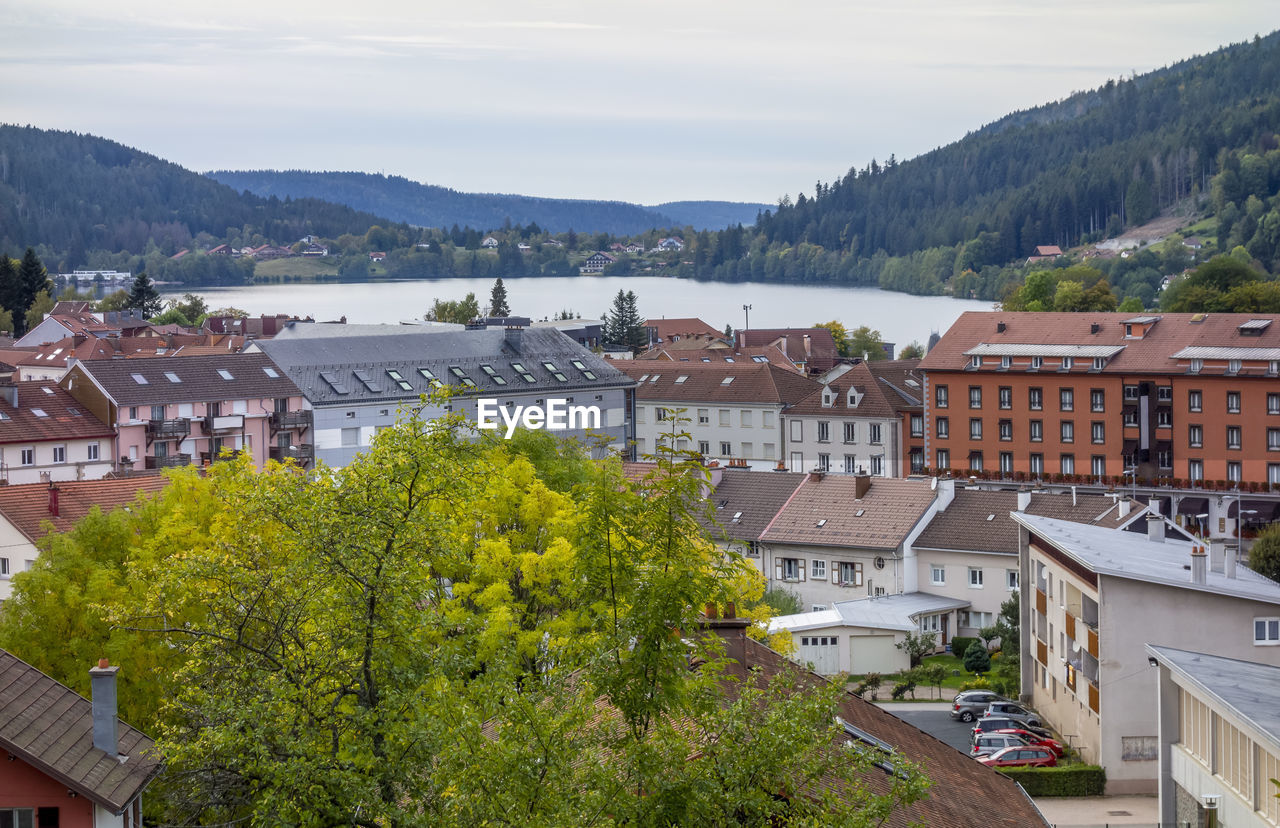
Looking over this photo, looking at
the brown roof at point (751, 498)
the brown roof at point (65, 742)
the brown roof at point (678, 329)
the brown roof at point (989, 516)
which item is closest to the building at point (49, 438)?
the brown roof at point (751, 498)

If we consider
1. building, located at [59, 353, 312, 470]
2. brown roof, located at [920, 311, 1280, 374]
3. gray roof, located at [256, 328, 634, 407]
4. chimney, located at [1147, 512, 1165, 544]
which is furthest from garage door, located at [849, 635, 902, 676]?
brown roof, located at [920, 311, 1280, 374]

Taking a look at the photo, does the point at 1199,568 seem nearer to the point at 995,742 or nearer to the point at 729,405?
the point at 995,742

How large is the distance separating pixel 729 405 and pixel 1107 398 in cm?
1996

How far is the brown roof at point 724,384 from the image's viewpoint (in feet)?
268

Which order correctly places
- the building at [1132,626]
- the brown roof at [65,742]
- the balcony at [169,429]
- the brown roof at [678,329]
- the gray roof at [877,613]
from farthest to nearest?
the brown roof at [678,329]
the balcony at [169,429]
the gray roof at [877,613]
the building at [1132,626]
the brown roof at [65,742]

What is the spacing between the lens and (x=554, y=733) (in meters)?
12.5

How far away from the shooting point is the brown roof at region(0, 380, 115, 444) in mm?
60594

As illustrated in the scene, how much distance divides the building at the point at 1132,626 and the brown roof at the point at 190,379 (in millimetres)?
40055

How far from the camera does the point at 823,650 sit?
151 feet

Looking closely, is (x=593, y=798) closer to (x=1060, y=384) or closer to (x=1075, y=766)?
(x=1075, y=766)

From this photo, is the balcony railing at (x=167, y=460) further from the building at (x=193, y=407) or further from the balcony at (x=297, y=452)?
the balcony at (x=297, y=452)

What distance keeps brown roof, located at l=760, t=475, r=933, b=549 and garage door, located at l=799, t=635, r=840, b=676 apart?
5.62 meters

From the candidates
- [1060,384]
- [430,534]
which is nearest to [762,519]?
[1060,384]

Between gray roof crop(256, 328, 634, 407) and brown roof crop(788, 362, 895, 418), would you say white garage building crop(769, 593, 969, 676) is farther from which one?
brown roof crop(788, 362, 895, 418)
